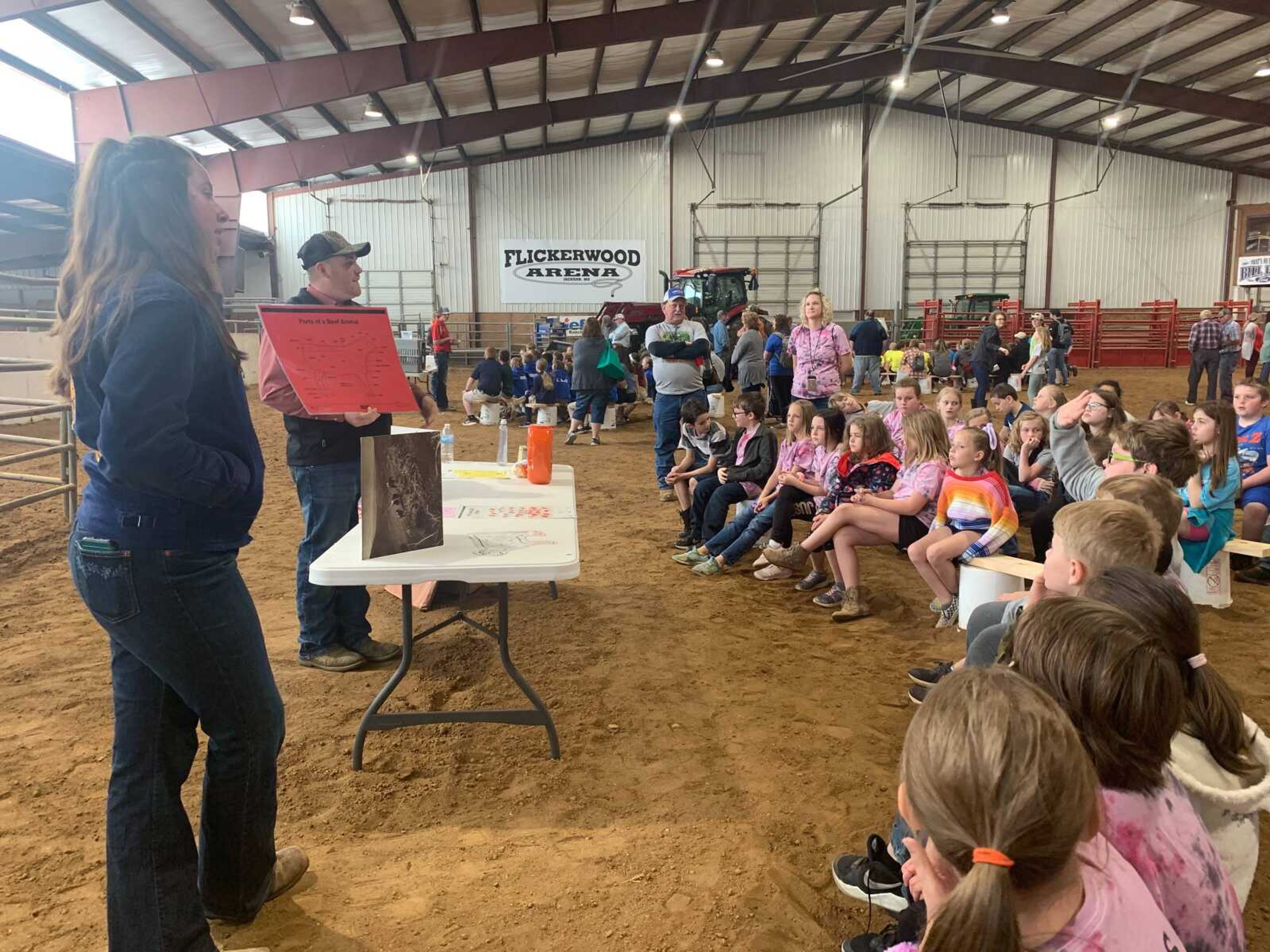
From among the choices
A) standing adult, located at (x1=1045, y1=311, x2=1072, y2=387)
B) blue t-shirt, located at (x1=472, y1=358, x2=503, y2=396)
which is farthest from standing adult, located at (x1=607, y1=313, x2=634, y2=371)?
standing adult, located at (x1=1045, y1=311, x2=1072, y2=387)

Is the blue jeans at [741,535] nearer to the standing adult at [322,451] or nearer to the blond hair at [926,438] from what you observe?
the blond hair at [926,438]

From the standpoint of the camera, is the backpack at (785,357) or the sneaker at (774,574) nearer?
the sneaker at (774,574)

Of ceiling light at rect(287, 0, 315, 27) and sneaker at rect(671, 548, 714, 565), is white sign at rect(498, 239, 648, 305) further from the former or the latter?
sneaker at rect(671, 548, 714, 565)

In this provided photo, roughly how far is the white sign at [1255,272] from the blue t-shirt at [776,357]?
13.9 meters

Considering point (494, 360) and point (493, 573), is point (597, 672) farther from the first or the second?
point (494, 360)

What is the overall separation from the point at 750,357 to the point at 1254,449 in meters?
5.45

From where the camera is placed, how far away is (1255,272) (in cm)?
1866

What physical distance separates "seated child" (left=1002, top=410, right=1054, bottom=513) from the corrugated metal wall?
17.8 metres

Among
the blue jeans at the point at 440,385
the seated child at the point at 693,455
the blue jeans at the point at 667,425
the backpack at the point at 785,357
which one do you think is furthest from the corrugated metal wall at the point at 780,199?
the seated child at the point at 693,455

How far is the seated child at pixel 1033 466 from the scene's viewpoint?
17.1 ft

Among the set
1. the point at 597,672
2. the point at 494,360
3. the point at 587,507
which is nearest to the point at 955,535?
the point at 597,672

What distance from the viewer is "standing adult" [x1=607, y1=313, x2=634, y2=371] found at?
13.2 meters

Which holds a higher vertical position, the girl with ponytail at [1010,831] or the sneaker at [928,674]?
the girl with ponytail at [1010,831]

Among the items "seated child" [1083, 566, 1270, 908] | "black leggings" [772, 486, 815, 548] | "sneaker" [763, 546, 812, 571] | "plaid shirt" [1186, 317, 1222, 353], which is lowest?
"sneaker" [763, 546, 812, 571]
